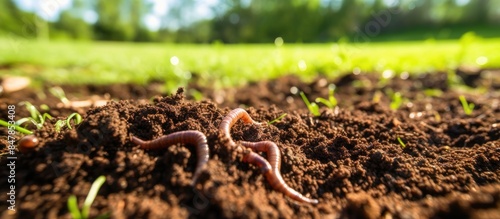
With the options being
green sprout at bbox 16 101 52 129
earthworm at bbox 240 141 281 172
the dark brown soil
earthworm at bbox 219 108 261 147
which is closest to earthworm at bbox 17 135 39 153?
the dark brown soil

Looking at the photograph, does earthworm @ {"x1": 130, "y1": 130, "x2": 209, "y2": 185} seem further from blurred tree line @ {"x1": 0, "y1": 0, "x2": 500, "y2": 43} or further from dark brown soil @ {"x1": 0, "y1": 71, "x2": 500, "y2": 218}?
blurred tree line @ {"x1": 0, "y1": 0, "x2": 500, "y2": 43}

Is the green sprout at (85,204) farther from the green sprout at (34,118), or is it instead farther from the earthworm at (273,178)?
the green sprout at (34,118)

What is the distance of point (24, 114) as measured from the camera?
398 centimetres

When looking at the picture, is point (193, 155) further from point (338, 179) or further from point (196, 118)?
point (338, 179)

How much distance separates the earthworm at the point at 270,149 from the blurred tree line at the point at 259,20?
36303mm

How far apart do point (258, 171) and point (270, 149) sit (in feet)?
0.72

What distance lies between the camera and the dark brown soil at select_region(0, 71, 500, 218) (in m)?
1.88

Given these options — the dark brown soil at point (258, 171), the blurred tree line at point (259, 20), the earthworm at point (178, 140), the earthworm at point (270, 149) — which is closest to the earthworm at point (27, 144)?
the dark brown soil at point (258, 171)

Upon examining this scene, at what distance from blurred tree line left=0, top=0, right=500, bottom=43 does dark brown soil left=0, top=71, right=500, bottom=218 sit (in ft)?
118

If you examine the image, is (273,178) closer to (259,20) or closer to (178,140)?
(178,140)

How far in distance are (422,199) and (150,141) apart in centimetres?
181

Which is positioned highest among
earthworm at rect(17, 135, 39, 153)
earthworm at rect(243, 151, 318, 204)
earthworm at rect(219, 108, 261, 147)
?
earthworm at rect(219, 108, 261, 147)

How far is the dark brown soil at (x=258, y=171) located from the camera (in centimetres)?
188

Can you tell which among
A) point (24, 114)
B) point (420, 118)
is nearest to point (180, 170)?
point (24, 114)
